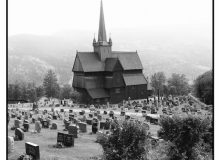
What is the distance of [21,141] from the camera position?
19297 millimetres

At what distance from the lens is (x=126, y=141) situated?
1405 centimetres

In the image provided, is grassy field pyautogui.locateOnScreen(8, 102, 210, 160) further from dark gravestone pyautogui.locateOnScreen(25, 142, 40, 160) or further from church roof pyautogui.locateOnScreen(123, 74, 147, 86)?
church roof pyautogui.locateOnScreen(123, 74, 147, 86)

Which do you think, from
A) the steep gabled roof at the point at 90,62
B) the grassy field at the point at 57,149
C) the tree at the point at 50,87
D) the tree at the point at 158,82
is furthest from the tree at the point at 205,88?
the tree at the point at 50,87

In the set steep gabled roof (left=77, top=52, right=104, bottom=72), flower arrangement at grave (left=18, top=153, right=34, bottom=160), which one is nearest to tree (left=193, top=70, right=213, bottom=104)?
steep gabled roof (left=77, top=52, right=104, bottom=72)

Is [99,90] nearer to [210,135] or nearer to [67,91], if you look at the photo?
[67,91]

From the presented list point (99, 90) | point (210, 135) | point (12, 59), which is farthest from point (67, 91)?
point (12, 59)

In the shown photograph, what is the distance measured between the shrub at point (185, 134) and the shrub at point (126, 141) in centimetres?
240

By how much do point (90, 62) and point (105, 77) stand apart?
15.8ft

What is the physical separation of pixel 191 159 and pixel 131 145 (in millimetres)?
4083

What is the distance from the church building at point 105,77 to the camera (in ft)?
201

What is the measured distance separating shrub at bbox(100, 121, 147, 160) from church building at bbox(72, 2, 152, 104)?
145 ft

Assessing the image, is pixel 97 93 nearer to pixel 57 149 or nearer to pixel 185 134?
pixel 57 149
